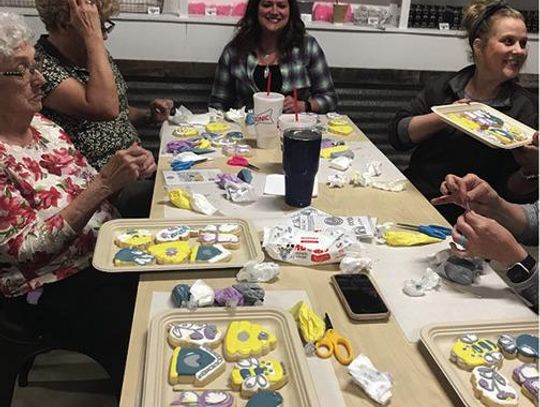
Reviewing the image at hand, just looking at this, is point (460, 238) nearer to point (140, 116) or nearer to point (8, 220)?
point (8, 220)

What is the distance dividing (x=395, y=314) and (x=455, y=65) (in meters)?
2.46

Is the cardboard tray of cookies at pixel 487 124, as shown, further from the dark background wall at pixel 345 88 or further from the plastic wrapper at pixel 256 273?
the dark background wall at pixel 345 88

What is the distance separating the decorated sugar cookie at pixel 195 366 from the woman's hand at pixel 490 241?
57 centimetres

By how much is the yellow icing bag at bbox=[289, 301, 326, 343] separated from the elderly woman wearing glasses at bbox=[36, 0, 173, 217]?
1122mm

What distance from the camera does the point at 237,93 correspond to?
2820 millimetres

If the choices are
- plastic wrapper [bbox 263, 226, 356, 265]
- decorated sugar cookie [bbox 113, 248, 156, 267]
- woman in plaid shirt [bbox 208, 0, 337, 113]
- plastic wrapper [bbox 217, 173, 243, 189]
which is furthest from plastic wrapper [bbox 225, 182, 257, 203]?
woman in plaid shirt [bbox 208, 0, 337, 113]

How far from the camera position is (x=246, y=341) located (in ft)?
3.03

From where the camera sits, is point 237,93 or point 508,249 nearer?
point 508,249

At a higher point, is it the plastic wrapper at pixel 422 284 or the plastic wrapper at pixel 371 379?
the plastic wrapper at pixel 422 284

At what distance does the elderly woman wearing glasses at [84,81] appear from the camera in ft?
6.04

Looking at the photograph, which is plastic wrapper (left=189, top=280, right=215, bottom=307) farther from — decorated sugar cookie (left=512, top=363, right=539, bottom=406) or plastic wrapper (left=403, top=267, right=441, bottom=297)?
decorated sugar cookie (left=512, top=363, right=539, bottom=406)

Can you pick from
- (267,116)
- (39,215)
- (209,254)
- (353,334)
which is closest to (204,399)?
(353,334)

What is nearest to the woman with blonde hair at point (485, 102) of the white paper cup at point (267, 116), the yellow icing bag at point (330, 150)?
the yellow icing bag at point (330, 150)

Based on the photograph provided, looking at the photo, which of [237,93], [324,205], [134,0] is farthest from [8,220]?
[134,0]
